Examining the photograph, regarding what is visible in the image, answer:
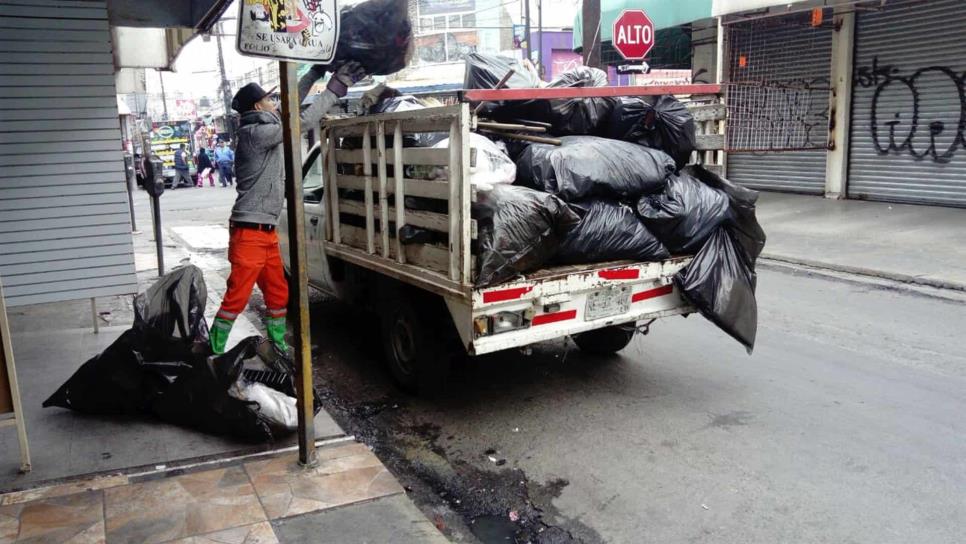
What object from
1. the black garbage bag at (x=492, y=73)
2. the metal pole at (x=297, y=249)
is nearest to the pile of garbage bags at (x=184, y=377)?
the metal pole at (x=297, y=249)

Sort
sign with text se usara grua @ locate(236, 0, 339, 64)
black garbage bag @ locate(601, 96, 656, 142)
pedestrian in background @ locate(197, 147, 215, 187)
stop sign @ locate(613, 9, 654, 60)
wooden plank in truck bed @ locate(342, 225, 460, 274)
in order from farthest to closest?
pedestrian in background @ locate(197, 147, 215, 187)
stop sign @ locate(613, 9, 654, 60)
black garbage bag @ locate(601, 96, 656, 142)
wooden plank in truck bed @ locate(342, 225, 460, 274)
sign with text se usara grua @ locate(236, 0, 339, 64)

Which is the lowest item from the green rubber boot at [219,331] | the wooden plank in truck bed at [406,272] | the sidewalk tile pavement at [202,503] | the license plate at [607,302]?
the sidewalk tile pavement at [202,503]

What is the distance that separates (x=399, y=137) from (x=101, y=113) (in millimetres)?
2747

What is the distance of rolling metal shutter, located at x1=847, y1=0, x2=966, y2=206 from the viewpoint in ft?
39.0

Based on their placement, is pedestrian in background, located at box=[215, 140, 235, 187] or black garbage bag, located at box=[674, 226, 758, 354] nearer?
black garbage bag, located at box=[674, 226, 758, 354]

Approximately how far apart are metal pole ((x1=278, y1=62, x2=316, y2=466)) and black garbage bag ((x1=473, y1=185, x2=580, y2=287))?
95 centimetres

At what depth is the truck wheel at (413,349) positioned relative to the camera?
15.8 feet

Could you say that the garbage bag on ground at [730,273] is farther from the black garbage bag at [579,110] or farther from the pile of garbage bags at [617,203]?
the black garbage bag at [579,110]

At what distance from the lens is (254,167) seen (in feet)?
16.6

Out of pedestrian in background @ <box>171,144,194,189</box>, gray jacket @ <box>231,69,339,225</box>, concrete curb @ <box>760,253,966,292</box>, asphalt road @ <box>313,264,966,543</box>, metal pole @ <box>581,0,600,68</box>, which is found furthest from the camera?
pedestrian in background @ <box>171,144,194,189</box>

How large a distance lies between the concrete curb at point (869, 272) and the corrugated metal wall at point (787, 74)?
4.75 meters

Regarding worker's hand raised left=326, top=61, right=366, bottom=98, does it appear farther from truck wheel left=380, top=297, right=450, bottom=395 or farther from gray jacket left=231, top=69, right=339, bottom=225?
truck wheel left=380, top=297, right=450, bottom=395

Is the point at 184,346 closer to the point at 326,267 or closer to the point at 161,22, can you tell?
the point at 326,267

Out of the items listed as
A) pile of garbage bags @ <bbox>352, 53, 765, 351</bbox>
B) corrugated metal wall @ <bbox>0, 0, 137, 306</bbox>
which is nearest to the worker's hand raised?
pile of garbage bags @ <bbox>352, 53, 765, 351</bbox>
